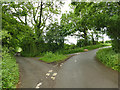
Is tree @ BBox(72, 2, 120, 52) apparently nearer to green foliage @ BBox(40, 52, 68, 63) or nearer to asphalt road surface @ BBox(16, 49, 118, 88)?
asphalt road surface @ BBox(16, 49, 118, 88)

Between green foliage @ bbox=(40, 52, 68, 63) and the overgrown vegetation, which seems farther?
green foliage @ bbox=(40, 52, 68, 63)

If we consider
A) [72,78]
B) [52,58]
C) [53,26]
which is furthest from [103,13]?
[53,26]

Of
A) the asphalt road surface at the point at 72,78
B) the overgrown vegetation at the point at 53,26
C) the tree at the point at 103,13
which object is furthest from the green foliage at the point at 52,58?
the tree at the point at 103,13

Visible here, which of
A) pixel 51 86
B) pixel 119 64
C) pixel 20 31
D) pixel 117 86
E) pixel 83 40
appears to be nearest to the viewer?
pixel 117 86

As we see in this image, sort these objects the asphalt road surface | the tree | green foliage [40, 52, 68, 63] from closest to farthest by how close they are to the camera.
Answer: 1. the asphalt road surface
2. the tree
3. green foliage [40, 52, 68, 63]

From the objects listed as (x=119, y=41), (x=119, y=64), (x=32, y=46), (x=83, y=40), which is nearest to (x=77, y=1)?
(x=119, y=41)

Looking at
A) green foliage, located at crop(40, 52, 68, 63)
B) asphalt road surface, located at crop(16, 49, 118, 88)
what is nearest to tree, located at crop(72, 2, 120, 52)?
asphalt road surface, located at crop(16, 49, 118, 88)

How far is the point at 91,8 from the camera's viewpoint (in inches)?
336

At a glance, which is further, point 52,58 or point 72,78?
point 52,58

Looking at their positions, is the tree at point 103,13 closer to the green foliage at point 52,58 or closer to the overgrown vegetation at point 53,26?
the overgrown vegetation at point 53,26

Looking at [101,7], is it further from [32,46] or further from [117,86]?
[32,46]

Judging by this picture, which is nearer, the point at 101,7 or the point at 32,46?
the point at 101,7

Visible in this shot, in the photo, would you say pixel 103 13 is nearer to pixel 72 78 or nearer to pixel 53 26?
pixel 72 78

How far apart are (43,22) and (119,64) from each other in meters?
21.8
